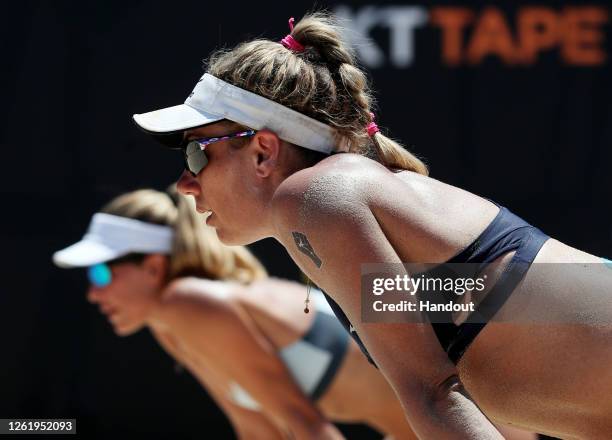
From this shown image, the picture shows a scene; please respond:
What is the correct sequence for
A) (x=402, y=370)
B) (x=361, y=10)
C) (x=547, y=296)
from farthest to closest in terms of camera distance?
1. (x=361, y=10)
2. (x=547, y=296)
3. (x=402, y=370)

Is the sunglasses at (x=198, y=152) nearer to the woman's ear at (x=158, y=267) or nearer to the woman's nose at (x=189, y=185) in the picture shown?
the woman's nose at (x=189, y=185)

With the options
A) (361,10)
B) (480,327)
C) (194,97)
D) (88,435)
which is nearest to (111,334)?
(88,435)

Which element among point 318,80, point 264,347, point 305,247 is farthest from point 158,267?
point 305,247

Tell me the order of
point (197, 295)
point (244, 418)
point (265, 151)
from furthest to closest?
point (244, 418)
point (197, 295)
point (265, 151)

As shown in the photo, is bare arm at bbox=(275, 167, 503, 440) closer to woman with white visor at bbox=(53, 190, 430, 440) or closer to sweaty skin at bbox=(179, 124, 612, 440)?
sweaty skin at bbox=(179, 124, 612, 440)

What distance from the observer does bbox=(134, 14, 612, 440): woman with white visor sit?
1867 mm

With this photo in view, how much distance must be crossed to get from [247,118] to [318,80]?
0.16 meters

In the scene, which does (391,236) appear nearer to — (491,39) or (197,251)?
(197,251)

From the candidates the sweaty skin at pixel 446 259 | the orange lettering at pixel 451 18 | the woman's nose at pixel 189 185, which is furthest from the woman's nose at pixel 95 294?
the sweaty skin at pixel 446 259

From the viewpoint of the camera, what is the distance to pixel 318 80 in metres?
2.18

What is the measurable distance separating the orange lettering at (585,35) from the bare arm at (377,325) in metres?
3.38

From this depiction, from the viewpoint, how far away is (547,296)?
1983 millimetres

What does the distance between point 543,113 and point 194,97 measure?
3.10 m

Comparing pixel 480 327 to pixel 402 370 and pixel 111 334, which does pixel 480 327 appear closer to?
pixel 402 370
